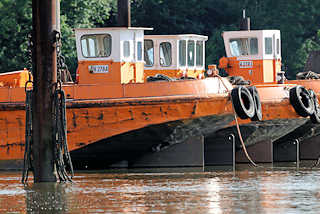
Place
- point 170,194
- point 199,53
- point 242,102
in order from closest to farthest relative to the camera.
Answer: point 170,194 < point 242,102 < point 199,53

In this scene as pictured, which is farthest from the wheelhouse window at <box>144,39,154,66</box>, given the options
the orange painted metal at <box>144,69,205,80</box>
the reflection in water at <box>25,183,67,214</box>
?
the reflection in water at <box>25,183,67,214</box>

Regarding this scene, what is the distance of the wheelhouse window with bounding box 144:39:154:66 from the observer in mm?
20703

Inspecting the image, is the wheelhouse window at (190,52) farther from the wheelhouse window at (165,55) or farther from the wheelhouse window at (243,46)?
the wheelhouse window at (243,46)

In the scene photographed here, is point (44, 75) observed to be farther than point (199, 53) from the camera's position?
No

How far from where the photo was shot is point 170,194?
12.7 metres

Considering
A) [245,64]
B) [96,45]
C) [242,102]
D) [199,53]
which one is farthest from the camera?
[245,64]

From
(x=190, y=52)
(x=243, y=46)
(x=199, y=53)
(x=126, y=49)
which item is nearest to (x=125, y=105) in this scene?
(x=126, y=49)

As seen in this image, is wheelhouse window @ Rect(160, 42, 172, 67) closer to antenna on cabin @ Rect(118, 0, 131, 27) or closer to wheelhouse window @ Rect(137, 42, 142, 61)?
wheelhouse window @ Rect(137, 42, 142, 61)

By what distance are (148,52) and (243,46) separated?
3209mm

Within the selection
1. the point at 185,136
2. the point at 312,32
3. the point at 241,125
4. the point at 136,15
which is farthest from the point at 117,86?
the point at 312,32

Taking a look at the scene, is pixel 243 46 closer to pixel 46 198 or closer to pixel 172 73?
pixel 172 73

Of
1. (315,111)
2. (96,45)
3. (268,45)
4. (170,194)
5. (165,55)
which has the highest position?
(268,45)

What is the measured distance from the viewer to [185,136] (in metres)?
18.7

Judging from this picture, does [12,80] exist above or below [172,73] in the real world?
below
